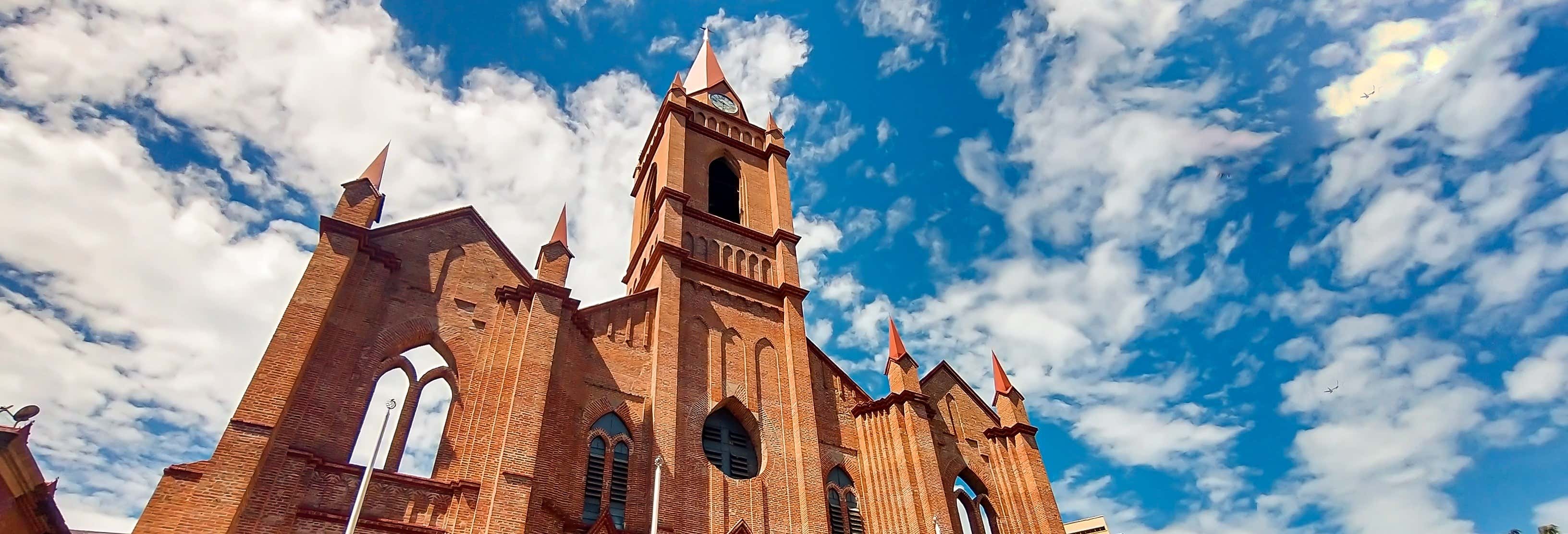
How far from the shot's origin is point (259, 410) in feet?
44.2

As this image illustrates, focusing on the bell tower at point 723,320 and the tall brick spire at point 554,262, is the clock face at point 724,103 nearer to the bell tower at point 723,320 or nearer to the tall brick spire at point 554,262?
the bell tower at point 723,320

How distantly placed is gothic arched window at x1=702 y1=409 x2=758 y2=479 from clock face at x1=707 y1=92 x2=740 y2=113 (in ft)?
54.4

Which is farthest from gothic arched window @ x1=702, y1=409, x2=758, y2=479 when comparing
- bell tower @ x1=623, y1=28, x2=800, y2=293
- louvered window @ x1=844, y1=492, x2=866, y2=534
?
bell tower @ x1=623, y1=28, x2=800, y2=293

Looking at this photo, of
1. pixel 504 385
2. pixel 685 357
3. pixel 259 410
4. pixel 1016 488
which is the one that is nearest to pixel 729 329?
pixel 685 357

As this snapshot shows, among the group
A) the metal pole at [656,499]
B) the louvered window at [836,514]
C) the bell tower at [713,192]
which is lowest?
the metal pole at [656,499]

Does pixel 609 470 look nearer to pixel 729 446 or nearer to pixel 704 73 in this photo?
pixel 729 446

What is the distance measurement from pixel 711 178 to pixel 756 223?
3069mm

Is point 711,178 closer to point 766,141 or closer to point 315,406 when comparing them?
point 766,141

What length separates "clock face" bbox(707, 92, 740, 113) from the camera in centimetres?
3372

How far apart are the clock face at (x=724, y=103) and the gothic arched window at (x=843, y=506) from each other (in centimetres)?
1791

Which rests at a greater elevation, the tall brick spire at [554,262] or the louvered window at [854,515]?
the tall brick spire at [554,262]

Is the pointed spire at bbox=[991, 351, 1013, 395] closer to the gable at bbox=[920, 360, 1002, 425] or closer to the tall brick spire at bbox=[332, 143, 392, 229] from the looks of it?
the gable at bbox=[920, 360, 1002, 425]

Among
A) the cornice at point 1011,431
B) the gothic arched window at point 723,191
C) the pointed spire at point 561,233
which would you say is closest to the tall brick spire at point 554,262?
the pointed spire at point 561,233

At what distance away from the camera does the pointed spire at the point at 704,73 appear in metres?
35.5
